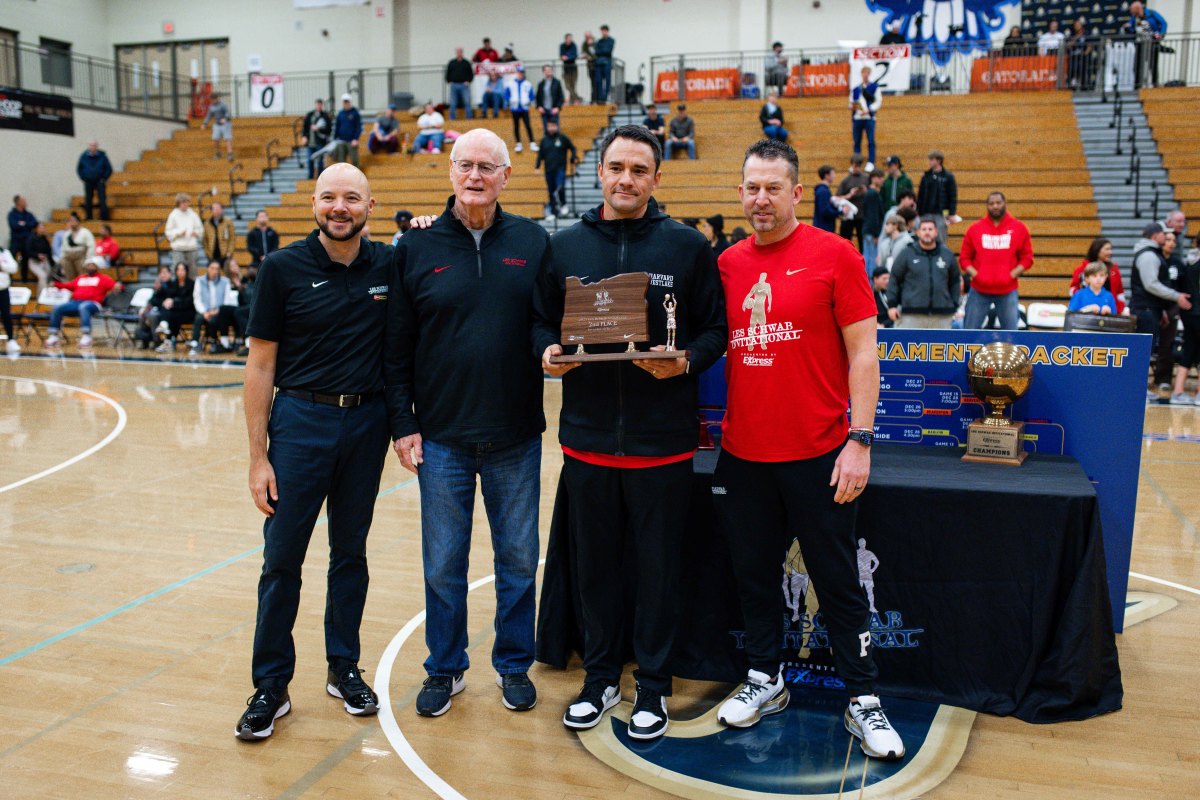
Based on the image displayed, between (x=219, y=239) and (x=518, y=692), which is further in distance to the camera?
(x=219, y=239)

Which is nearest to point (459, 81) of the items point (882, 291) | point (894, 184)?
point (894, 184)

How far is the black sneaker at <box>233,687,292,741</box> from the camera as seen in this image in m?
3.40

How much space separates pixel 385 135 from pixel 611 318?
19.1 meters

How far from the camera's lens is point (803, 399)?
3248 millimetres

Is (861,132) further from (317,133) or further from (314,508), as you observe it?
(314,508)

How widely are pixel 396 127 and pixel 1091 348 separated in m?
18.9

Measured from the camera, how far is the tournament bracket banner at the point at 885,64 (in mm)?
18453

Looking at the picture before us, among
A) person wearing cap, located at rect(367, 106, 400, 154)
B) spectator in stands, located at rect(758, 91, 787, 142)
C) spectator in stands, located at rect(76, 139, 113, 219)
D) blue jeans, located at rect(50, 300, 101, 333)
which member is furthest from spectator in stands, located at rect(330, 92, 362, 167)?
spectator in stands, located at rect(758, 91, 787, 142)

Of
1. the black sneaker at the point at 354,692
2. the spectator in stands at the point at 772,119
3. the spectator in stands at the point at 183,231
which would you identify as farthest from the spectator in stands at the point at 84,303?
the black sneaker at the point at 354,692

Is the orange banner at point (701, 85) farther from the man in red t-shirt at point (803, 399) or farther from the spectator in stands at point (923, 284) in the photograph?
the man in red t-shirt at point (803, 399)

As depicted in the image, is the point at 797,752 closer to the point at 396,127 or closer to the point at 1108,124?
the point at 1108,124

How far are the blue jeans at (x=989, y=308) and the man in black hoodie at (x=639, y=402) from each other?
276 inches

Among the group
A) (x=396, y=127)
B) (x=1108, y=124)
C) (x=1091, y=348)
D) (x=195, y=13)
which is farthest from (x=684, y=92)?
(x=1091, y=348)

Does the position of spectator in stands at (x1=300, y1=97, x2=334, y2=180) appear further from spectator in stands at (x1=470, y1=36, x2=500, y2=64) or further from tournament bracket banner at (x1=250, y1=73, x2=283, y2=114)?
spectator in stands at (x1=470, y1=36, x2=500, y2=64)
